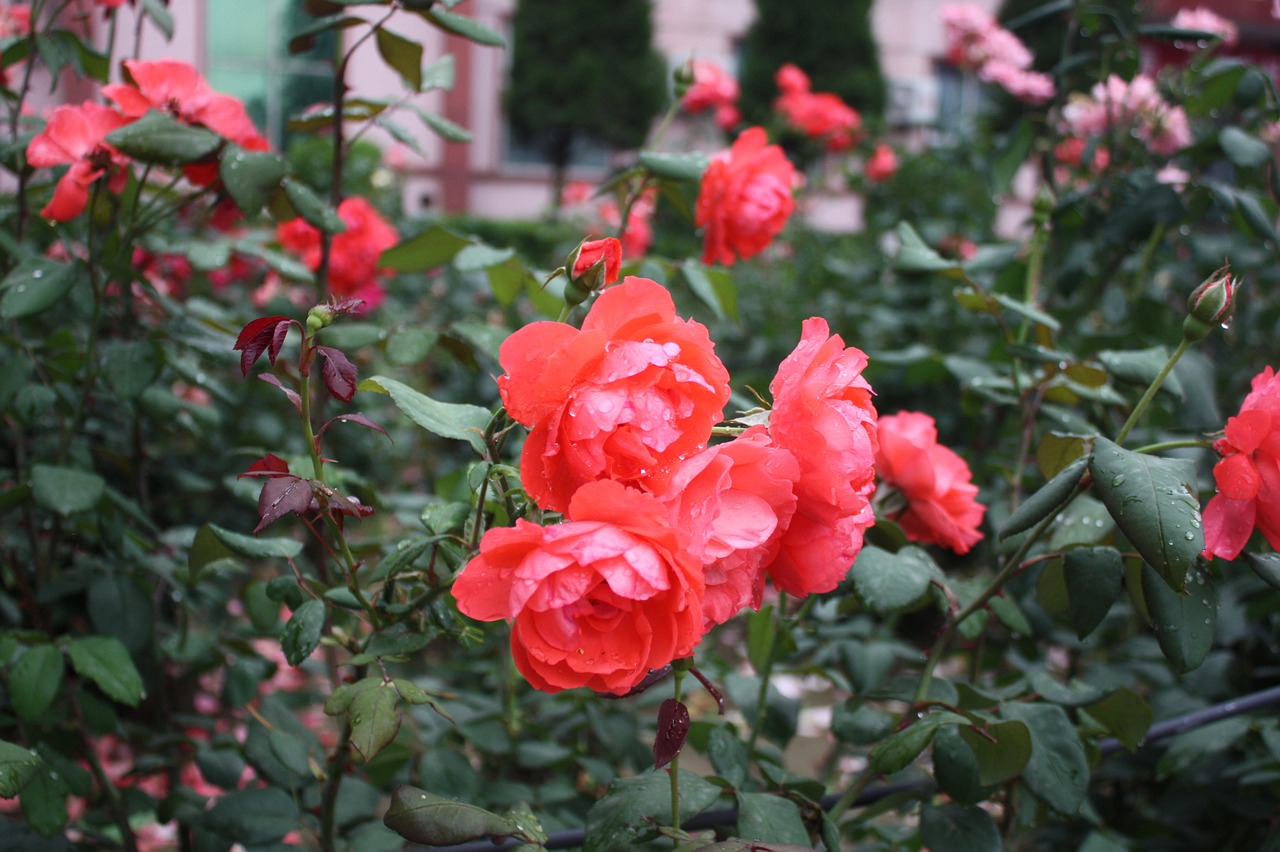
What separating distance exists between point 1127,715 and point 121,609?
926 millimetres

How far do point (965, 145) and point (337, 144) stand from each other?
7.65ft

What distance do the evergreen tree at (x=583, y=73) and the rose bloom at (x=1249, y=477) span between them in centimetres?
1020

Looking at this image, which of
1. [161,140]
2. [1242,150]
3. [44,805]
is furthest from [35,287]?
[1242,150]

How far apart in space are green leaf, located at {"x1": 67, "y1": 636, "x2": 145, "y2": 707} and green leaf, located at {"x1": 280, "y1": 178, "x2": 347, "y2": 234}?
1.38 feet

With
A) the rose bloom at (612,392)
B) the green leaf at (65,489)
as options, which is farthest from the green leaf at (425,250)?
the rose bloom at (612,392)

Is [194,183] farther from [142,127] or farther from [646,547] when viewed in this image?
[646,547]

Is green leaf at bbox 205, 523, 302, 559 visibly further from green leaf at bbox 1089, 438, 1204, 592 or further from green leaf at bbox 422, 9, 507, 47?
green leaf at bbox 1089, 438, 1204, 592

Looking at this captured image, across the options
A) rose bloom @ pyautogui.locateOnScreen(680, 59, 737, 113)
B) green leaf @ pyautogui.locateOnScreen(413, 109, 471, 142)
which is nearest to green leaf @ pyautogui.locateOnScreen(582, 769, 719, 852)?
green leaf @ pyautogui.locateOnScreen(413, 109, 471, 142)

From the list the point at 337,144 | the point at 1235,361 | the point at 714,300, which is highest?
the point at 337,144

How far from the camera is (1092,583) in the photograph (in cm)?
69

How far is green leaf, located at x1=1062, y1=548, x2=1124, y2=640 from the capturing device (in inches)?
26.9

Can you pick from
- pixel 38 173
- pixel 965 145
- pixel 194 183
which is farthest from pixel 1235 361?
pixel 38 173

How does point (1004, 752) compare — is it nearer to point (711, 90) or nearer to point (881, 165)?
point (711, 90)

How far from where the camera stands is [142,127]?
2.63 ft
